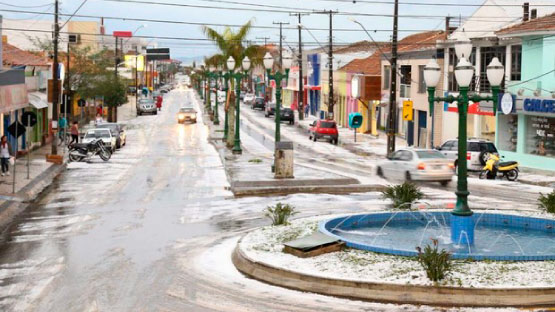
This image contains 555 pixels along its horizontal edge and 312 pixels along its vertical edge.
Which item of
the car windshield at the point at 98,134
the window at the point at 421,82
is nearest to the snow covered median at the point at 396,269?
the car windshield at the point at 98,134

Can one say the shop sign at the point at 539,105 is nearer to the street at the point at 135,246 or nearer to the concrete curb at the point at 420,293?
the street at the point at 135,246

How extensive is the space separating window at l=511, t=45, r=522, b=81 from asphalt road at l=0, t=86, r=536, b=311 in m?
16.6

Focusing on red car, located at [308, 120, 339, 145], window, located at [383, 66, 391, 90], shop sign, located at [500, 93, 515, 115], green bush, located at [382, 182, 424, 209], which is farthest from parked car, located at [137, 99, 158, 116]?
green bush, located at [382, 182, 424, 209]

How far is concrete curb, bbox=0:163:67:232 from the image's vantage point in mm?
24234

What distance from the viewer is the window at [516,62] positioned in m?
42.4

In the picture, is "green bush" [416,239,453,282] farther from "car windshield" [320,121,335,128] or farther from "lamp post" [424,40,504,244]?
"car windshield" [320,121,335,128]

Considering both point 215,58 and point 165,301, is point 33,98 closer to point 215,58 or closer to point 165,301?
point 215,58

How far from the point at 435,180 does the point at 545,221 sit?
484 inches

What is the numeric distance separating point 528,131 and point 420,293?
30418 mm

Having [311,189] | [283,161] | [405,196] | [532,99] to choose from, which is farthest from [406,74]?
[405,196]

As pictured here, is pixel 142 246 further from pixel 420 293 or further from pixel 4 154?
pixel 4 154

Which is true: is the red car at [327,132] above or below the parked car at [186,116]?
below

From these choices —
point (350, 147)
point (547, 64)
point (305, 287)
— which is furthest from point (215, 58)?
point (305, 287)

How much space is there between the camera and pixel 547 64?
39.3 m
